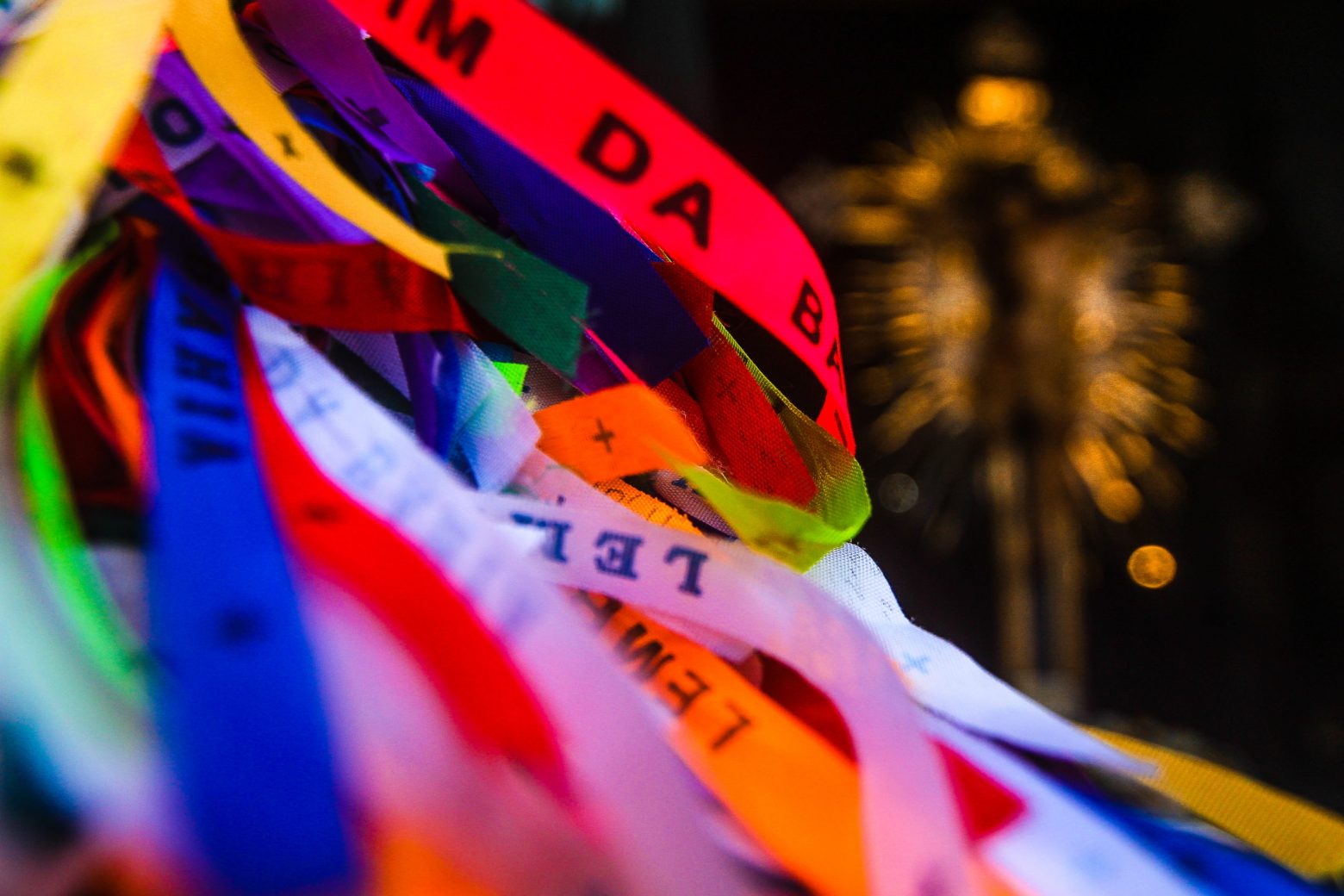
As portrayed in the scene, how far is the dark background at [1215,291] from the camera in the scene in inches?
98.3

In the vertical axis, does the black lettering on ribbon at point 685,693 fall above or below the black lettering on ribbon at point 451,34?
below

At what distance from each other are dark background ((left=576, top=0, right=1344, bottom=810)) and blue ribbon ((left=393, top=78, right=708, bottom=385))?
7.32ft

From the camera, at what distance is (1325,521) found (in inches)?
98.0

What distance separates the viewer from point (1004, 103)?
2652mm

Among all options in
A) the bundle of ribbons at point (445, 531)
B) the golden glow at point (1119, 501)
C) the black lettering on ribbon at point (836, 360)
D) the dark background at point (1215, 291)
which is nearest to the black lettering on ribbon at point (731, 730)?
the bundle of ribbons at point (445, 531)

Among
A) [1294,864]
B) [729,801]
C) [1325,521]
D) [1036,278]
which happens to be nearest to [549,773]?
[729,801]

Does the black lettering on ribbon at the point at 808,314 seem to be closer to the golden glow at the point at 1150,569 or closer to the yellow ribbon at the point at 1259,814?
the yellow ribbon at the point at 1259,814

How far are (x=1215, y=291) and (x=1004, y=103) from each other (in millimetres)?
725

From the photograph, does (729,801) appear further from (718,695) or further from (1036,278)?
(1036,278)

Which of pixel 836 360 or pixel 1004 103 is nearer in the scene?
pixel 836 360

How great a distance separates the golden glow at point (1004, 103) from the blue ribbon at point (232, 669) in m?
2.70

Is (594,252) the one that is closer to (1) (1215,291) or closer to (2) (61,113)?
(2) (61,113)

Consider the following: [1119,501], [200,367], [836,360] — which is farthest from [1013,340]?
[200,367]

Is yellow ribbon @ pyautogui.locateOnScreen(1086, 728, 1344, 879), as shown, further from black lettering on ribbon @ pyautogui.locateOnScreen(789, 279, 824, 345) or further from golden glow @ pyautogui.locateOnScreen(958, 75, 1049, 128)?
golden glow @ pyautogui.locateOnScreen(958, 75, 1049, 128)
